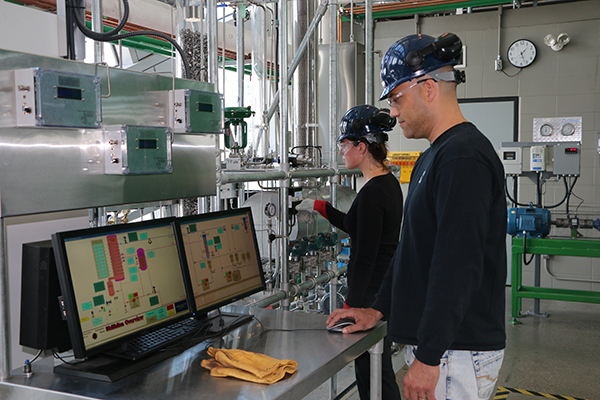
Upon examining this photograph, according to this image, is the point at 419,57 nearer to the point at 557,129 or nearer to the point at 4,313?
the point at 4,313

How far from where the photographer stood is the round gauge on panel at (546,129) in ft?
19.0

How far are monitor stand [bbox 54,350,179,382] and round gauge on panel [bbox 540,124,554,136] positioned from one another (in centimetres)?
539

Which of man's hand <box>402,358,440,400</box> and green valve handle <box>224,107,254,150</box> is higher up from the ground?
green valve handle <box>224,107,254,150</box>

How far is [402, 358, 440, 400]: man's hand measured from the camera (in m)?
1.32


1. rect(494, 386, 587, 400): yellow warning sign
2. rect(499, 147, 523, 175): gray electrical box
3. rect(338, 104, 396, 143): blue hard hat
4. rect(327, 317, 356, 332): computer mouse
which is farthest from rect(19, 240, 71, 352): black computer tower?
rect(499, 147, 523, 175): gray electrical box

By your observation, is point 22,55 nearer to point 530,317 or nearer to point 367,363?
point 367,363

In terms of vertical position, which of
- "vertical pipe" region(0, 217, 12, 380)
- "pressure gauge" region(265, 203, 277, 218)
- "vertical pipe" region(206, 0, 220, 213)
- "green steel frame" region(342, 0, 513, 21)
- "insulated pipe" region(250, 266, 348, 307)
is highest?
"green steel frame" region(342, 0, 513, 21)

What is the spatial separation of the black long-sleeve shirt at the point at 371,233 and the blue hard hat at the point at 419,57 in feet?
2.70

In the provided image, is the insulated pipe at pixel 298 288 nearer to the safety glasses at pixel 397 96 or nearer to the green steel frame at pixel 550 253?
the safety glasses at pixel 397 96

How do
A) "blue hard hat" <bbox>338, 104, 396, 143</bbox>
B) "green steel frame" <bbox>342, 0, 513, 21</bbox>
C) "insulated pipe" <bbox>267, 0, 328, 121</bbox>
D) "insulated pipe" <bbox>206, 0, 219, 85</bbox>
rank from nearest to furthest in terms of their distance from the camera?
1. "insulated pipe" <bbox>206, 0, 219, 85</bbox>
2. "blue hard hat" <bbox>338, 104, 396, 143</bbox>
3. "insulated pipe" <bbox>267, 0, 328, 121</bbox>
4. "green steel frame" <bbox>342, 0, 513, 21</bbox>

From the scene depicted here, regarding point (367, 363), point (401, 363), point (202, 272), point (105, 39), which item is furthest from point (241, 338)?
point (401, 363)

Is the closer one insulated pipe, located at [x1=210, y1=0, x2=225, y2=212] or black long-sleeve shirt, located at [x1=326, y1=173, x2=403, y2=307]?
insulated pipe, located at [x1=210, y1=0, x2=225, y2=212]

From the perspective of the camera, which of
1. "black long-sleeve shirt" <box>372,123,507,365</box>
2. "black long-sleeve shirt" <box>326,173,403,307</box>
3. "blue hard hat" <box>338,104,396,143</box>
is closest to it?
"black long-sleeve shirt" <box>372,123,507,365</box>

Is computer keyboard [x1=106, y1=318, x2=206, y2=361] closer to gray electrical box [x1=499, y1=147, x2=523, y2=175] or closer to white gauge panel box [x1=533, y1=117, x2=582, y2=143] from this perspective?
gray electrical box [x1=499, y1=147, x2=523, y2=175]
